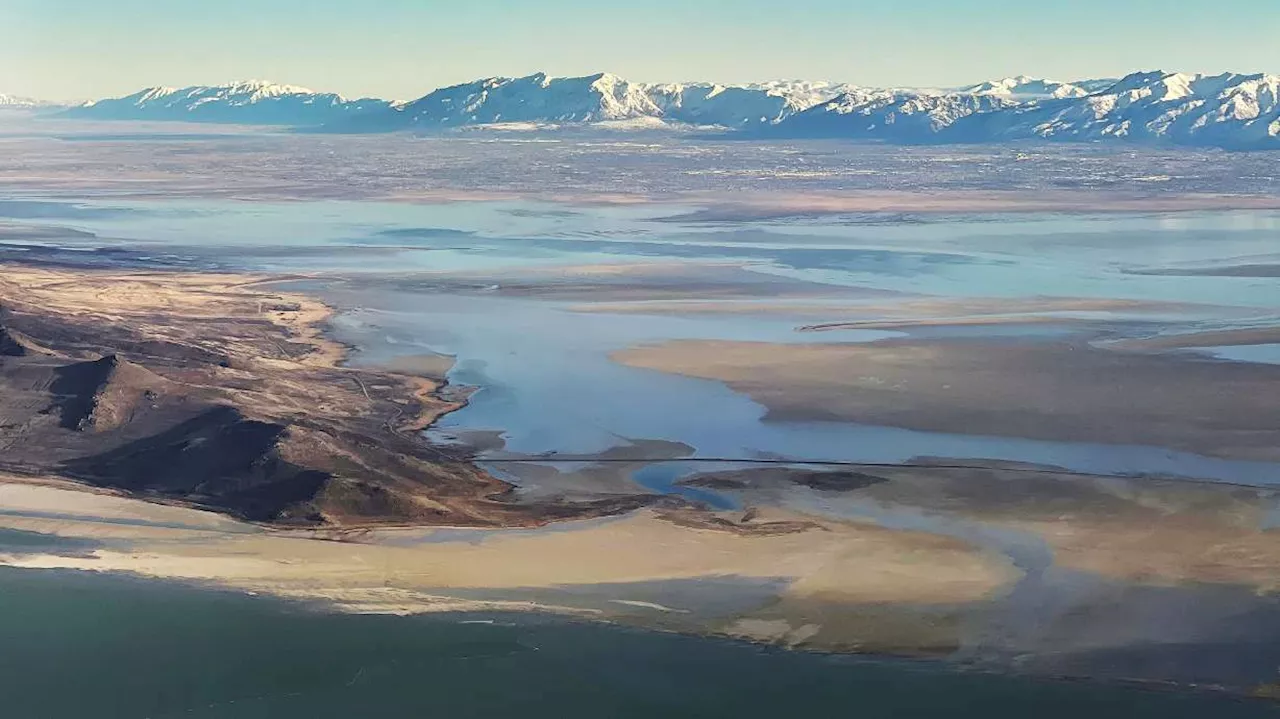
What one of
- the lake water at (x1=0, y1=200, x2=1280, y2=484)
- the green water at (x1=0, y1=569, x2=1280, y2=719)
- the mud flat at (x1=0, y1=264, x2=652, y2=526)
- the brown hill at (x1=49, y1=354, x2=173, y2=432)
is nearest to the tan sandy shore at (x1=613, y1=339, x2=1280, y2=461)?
the lake water at (x1=0, y1=200, x2=1280, y2=484)

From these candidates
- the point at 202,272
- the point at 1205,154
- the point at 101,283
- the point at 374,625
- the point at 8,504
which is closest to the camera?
the point at 374,625

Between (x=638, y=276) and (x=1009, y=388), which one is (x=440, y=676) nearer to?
(x=1009, y=388)

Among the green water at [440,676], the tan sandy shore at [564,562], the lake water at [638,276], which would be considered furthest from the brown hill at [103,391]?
the green water at [440,676]

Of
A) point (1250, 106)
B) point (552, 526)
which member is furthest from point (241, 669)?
point (1250, 106)

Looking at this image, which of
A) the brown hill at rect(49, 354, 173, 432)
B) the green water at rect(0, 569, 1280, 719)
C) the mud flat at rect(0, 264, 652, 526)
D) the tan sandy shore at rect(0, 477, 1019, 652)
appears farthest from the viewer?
the brown hill at rect(49, 354, 173, 432)

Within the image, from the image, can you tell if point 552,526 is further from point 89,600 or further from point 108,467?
point 108,467

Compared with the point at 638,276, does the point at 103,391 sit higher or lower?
higher

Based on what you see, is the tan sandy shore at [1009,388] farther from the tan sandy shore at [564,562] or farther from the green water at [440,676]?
the green water at [440,676]

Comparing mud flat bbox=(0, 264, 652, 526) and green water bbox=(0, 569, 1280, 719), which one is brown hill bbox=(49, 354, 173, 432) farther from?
green water bbox=(0, 569, 1280, 719)

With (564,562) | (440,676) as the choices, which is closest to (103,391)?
(564,562)
